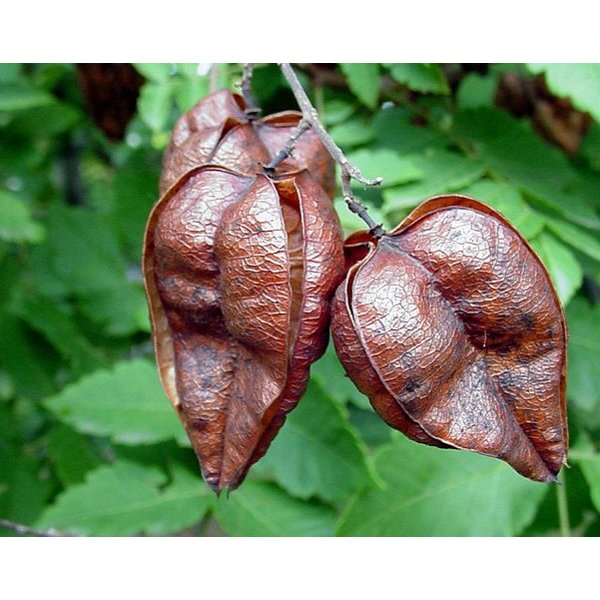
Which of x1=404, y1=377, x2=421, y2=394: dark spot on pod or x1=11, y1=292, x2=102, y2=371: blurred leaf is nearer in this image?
x1=404, y1=377, x2=421, y2=394: dark spot on pod

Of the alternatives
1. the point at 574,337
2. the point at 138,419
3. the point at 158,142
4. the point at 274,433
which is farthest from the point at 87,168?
the point at 274,433

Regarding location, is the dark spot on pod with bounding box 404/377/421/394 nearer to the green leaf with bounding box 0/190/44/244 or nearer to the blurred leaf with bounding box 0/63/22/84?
the green leaf with bounding box 0/190/44/244

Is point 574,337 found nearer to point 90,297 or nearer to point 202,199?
point 202,199

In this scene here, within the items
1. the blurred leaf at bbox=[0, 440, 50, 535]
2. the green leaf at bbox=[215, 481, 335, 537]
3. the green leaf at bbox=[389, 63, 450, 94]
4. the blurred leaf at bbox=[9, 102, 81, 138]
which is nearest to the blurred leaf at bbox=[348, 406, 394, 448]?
the green leaf at bbox=[215, 481, 335, 537]

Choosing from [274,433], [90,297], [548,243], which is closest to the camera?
[274,433]

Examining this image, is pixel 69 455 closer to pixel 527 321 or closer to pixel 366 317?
pixel 366 317
